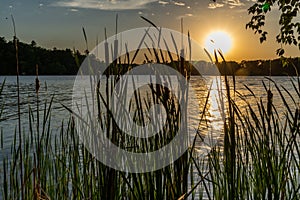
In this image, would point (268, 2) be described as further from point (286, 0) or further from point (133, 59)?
point (133, 59)

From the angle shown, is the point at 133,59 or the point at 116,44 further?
the point at 133,59

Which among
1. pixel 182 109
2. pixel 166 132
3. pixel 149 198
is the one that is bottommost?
pixel 149 198

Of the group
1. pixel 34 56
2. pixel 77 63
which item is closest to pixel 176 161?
pixel 77 63

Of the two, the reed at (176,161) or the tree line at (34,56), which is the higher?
the tree line at (34,56)

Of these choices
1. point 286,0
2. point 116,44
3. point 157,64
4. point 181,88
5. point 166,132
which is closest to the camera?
point 116,44

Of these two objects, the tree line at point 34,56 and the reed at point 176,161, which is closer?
the reed at point 176,161

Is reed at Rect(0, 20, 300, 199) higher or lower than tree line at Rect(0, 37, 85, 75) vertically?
lower

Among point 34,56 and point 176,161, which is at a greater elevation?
point 34,56

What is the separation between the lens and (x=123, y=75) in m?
1.58

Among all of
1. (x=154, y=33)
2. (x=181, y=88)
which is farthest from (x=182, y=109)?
(x=154, y=33)

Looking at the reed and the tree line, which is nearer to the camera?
the reed

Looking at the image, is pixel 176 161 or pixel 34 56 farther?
pixel 34 56

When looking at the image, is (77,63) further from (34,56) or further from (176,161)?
(34,56)

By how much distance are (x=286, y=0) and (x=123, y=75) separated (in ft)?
10.2
